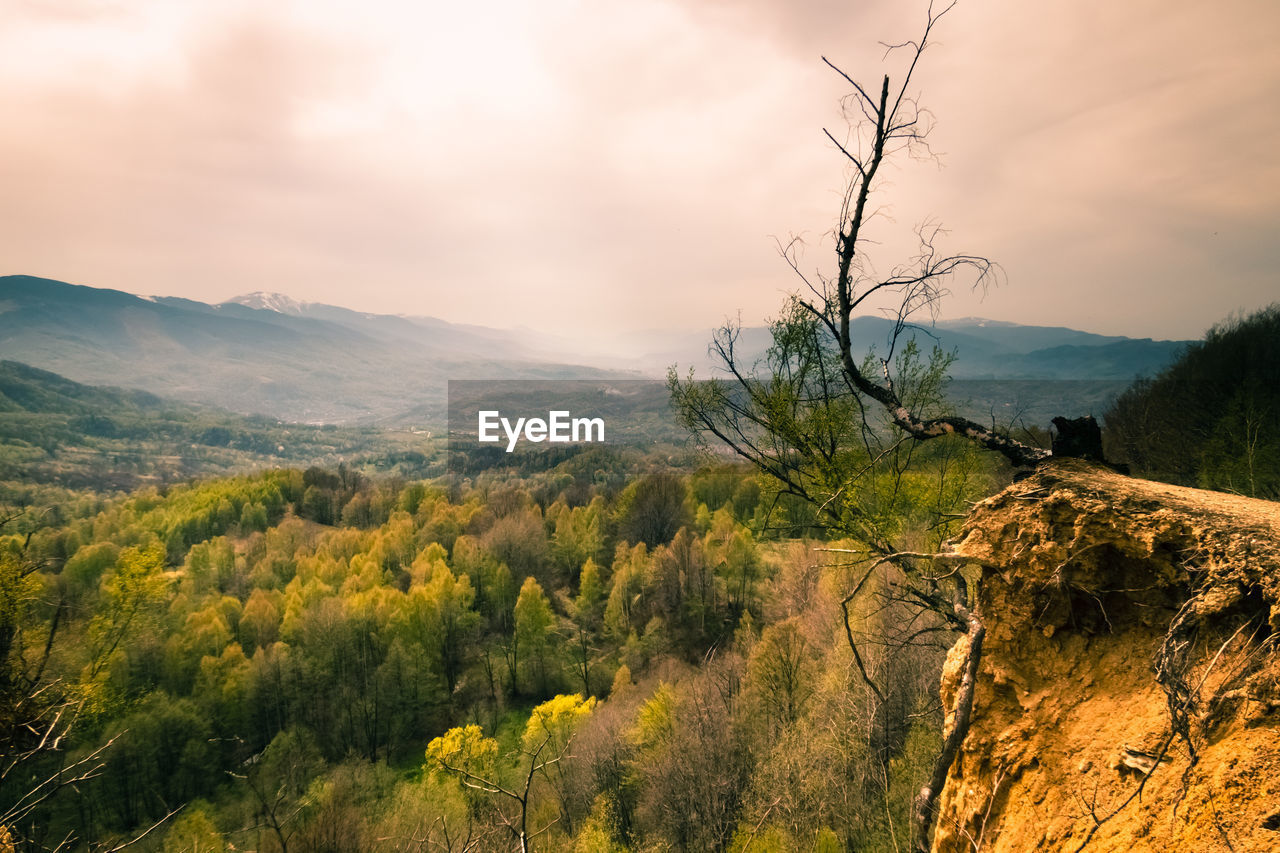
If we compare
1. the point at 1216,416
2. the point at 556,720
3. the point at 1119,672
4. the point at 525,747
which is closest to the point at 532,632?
the point at 525,747

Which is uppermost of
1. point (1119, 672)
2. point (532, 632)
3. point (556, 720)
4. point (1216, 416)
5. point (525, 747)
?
point (1216, 416)

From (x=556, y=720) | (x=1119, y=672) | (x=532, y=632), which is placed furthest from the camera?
(x=532, y=632)

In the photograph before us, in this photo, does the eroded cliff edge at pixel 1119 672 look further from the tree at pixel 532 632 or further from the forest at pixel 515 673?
the tree at pixel 532 632

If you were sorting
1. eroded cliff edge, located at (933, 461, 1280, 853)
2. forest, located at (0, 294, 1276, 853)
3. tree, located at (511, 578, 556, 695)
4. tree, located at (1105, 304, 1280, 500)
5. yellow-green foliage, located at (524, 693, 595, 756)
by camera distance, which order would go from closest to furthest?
eroded cliff edge, located at (933, 461, 1280, 853) < forest, located at (0, 294, 1276, 853) < tree, located at (1105, 304, 1280, 500) < yellow-green foliage, located at (524, 693, 595, 756) < tree, located at (511, 578, 556, 695)

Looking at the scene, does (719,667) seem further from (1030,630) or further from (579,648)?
(1030,630)

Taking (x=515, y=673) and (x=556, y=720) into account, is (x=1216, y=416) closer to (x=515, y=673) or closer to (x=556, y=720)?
(x=556, y=720)

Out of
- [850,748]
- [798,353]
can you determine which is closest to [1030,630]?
[798,353]

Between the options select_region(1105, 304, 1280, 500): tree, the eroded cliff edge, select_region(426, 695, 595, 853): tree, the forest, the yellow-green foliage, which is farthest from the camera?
the yellow-green foliage

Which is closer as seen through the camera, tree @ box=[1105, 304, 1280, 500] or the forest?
the forest

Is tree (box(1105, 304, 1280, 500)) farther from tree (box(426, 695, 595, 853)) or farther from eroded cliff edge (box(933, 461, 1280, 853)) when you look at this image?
tree (box(426, 695, 595, 853))

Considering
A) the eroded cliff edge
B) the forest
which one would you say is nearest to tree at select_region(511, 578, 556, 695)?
the forest
